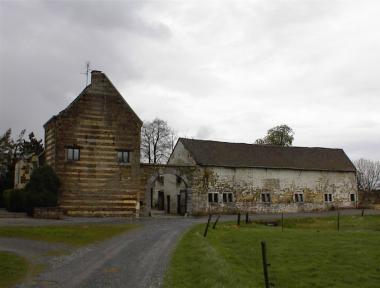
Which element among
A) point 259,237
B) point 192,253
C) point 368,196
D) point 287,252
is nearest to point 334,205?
point 368,196

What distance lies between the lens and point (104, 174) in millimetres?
36312

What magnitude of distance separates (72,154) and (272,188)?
22082 millimetres

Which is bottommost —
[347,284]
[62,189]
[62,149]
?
[347,284]

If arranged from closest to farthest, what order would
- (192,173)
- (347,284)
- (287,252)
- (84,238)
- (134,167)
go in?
1. (347,284)
2. (287,252)
3. (84,238)
4. (134,167)
5. (192,173)

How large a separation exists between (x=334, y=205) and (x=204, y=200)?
1705 cm

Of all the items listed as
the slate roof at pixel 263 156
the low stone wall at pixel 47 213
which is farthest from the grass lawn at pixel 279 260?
the slate roof at pixel 263 156

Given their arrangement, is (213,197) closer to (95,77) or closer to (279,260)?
(95,77)

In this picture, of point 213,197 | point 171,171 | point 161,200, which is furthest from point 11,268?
point 161,200

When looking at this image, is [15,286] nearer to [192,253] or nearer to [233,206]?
[192,253]

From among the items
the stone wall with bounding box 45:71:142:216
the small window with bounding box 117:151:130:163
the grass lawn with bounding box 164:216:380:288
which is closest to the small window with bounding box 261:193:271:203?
the stone wall with bounding box 45:71:142:216

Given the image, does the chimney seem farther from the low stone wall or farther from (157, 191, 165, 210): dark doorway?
(157, 191, 165, 210): dark doorway

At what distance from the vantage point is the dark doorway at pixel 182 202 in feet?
147

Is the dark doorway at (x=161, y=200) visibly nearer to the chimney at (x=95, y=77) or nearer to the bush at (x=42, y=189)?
the chimney at (x=95, y=77)

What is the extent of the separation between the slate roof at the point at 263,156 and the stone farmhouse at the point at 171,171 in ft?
0.41
